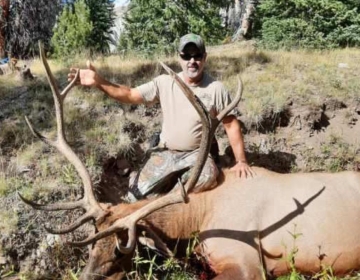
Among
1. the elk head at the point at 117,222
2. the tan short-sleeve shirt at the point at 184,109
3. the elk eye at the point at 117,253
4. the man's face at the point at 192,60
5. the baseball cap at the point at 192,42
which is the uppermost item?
the baseball cap at the point at 192,42

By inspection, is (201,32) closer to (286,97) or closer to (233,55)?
(233,55)

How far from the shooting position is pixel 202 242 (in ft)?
14.7

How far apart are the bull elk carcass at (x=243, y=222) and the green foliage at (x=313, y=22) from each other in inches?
503

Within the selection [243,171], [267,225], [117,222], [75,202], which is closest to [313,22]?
[243,171]

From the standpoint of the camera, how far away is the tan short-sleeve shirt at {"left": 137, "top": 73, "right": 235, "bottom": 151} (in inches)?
201

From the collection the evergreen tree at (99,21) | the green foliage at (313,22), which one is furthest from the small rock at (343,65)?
the evergreen tree at (99,21)

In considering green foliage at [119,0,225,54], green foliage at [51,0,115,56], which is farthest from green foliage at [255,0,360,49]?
green foliage at [51,0,115,56]

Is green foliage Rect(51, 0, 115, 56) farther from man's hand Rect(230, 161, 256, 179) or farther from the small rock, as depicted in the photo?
man's hand Rect(230, 161, 256, 179)

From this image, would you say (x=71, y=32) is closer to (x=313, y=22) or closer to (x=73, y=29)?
(x=73, y=29)

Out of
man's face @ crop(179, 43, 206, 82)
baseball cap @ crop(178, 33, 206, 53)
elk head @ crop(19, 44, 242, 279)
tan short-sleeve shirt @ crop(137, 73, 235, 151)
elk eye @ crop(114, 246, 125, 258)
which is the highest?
baseball cap @ crop(178, 33, 206, 53)

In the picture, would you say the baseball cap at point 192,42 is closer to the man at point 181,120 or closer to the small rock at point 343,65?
the man at point 181,120

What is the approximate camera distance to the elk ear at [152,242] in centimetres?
422

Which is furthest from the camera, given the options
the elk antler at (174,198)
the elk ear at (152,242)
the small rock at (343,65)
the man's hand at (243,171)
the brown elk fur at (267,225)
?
the small rock at (343,65)

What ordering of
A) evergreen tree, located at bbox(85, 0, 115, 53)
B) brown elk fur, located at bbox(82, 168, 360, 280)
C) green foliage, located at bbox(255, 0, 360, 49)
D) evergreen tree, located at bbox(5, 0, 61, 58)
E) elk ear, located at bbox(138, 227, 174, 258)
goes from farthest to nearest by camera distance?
evergreen tree, located at bbox(85, 0, 115, 53) < evergreen tree, located at bbox(5, 0, 61, 58) < green foliage, located at bbox(255, 0, 360, 49) < brown elk fur, located at bbox(82, 168, 360, 280) < elk ear, located at bbox(138, 227, 174, 258)
